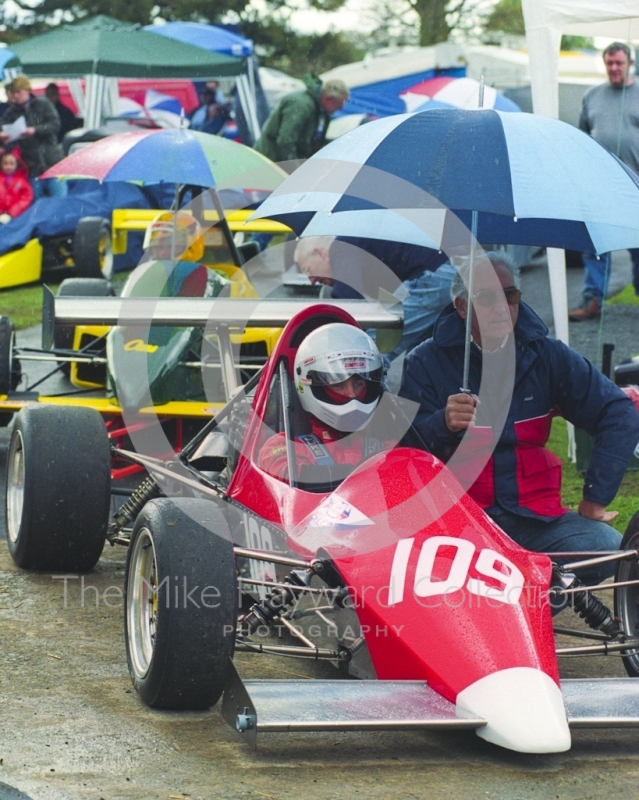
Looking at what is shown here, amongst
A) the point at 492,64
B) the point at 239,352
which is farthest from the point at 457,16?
the point at 239,352

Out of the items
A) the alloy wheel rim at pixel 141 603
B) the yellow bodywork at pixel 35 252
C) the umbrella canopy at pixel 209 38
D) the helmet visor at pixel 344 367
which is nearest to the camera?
the alloy wheel rim at pixel 141 603

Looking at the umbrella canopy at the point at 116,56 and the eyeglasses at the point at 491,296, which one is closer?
the eyeglasses at the point at 491,296

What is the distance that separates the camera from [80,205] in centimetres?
1427

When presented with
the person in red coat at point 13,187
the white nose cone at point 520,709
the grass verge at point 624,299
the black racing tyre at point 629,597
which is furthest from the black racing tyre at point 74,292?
the grass verge at point 624,299

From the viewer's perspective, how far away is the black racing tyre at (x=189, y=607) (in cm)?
368

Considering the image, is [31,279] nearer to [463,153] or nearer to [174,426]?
[174,426]

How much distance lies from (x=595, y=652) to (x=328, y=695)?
1.03m

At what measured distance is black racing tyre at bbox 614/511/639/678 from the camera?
4.31m

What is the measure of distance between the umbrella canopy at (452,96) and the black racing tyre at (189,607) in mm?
7879

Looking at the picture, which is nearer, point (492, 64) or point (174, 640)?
point (174, 640)

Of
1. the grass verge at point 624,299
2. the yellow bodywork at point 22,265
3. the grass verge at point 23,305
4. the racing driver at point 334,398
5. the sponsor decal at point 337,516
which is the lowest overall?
the grass verge at point 624,299

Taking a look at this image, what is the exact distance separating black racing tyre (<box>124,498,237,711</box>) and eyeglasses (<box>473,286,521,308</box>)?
55.9 inches

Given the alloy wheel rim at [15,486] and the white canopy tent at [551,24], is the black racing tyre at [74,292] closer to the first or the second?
the alloy wheel rim at [15,486]

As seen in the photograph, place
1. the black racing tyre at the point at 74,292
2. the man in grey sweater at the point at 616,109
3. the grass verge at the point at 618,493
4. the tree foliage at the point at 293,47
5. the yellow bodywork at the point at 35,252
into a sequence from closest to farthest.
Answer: the grass verge at the point at 618,493, the black racing tyre at the point at 74,292, the man in grey sweater at the point at 616,109, the yellow bodywork at the point at 35,252, the tree foliage at the point at 293,47
